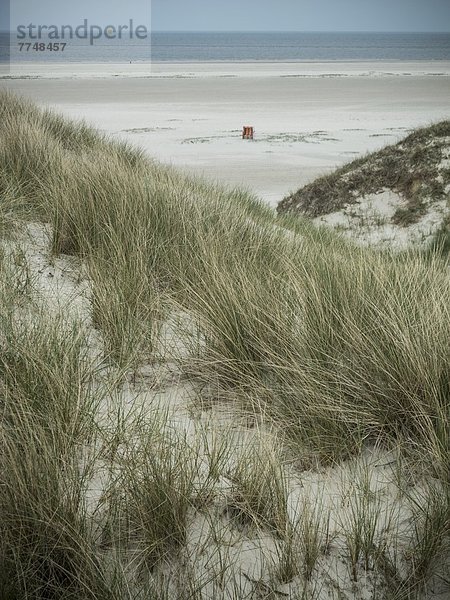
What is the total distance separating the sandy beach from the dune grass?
18.2ft

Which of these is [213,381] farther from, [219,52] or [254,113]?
[219,52]

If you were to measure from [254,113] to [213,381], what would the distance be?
1799cm

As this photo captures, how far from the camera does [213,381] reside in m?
2.55

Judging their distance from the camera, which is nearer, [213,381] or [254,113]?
[213,381]

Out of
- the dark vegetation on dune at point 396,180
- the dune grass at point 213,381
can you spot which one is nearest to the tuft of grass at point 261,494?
the dune grass at point 213,381

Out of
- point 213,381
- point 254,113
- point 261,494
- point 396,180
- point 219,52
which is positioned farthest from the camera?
point 219,52

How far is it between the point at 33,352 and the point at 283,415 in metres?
0.88

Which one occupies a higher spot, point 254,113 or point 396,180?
point 254,113

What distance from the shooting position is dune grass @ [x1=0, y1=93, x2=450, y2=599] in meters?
1.65

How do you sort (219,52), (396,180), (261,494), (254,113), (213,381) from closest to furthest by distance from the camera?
1. (261,494)
2. (213,381)
3. (396,180)
4. (254,113)
5. (219,52)

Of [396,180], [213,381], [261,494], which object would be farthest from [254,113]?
[261,494]

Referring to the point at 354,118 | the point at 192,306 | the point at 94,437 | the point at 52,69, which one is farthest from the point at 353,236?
the point at 52,69

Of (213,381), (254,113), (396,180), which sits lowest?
(213,381)

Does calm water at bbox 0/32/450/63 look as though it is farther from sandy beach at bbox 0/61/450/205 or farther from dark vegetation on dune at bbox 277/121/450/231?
dark vegetation on dune at bbox 277/121/450/231
